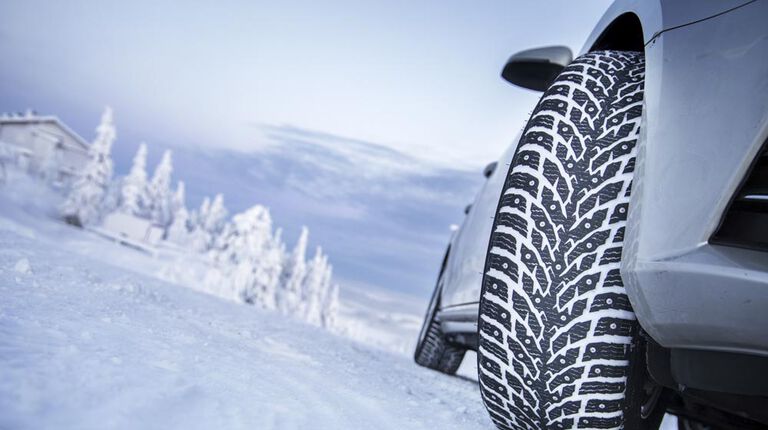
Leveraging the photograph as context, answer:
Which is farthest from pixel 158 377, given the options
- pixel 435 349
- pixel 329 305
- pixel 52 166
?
pixel 329 305

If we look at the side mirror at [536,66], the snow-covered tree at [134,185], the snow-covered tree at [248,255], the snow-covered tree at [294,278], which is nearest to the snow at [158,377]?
the side mirror at [536,66]

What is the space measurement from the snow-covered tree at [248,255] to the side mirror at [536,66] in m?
35.7

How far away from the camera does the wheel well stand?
5.21 feet

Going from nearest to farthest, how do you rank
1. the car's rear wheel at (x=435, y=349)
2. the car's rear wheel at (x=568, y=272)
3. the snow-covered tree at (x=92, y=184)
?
the car's rear wheel at (x=568, y=272) → the car's rear wheel at (x=435, y=349) → the snow-covered tree at (x=92, y=184)

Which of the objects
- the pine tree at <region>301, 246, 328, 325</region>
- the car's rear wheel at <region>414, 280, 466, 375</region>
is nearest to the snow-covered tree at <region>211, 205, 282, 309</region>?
the pine tree at <region>301, 246, 328, 325</region>

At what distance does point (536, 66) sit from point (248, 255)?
119 feet

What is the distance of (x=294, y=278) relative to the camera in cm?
4981

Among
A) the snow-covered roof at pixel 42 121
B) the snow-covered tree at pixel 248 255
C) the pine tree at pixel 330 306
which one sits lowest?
the pine tree at pixel 330 306

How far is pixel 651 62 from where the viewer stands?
118 cm

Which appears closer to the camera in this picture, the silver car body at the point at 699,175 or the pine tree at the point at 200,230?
the silver car body at the point at 699,175

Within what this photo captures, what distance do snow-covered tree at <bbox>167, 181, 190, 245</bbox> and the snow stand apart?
5812 cm

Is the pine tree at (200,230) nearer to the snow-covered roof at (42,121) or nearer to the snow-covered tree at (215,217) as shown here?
the snow-covered tree at (215,217)

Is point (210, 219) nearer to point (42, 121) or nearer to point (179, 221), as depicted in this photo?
point (179, 221)

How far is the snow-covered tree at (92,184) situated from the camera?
3394cm
